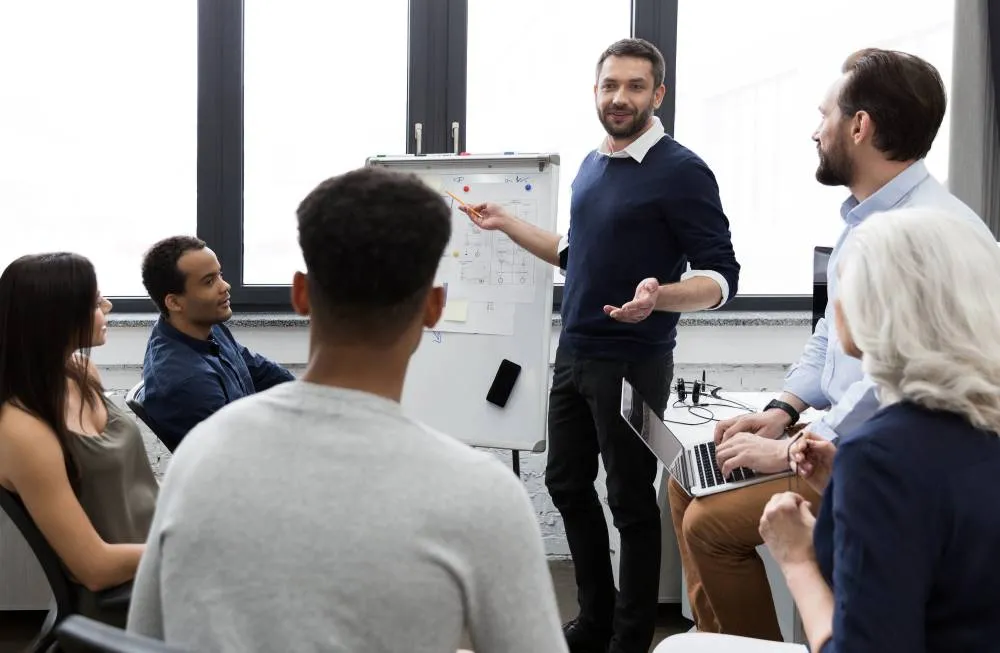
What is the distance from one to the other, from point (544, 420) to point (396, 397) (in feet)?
7.17

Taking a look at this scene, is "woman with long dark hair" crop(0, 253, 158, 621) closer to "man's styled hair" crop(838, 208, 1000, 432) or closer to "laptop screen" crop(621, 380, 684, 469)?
"laptop screen" crop(621, 380, 684, 469)

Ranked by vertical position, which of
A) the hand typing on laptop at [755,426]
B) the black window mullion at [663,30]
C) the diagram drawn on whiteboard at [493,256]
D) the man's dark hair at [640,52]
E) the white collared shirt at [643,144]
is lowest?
the hand typing on laptop at [755,426]

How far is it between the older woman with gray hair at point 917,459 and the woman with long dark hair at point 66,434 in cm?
117

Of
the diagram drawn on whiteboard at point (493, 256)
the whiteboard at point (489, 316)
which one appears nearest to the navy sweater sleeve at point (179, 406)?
the whiteboard at point (489, 316)

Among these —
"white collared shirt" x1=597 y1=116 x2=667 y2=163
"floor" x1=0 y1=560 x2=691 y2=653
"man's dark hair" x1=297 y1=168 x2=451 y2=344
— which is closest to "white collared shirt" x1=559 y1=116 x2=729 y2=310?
"white collared shirt" x1=597 y1=116 x2=667 y2=163

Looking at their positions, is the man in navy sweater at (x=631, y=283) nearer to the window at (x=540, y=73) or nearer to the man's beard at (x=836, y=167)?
the man's beard at (x=836, y=167)

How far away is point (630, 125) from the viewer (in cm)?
264

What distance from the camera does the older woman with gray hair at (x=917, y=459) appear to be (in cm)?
108

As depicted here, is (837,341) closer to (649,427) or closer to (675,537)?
(649,427)

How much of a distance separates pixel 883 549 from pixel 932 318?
28cm

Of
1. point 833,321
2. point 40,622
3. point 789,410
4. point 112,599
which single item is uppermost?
point 833,321

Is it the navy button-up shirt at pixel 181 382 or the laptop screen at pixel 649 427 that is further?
the navy button-up shirt at pixel 181 382

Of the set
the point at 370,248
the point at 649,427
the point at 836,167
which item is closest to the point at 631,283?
the point at 649,427

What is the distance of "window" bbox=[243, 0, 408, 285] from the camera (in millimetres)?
3631
